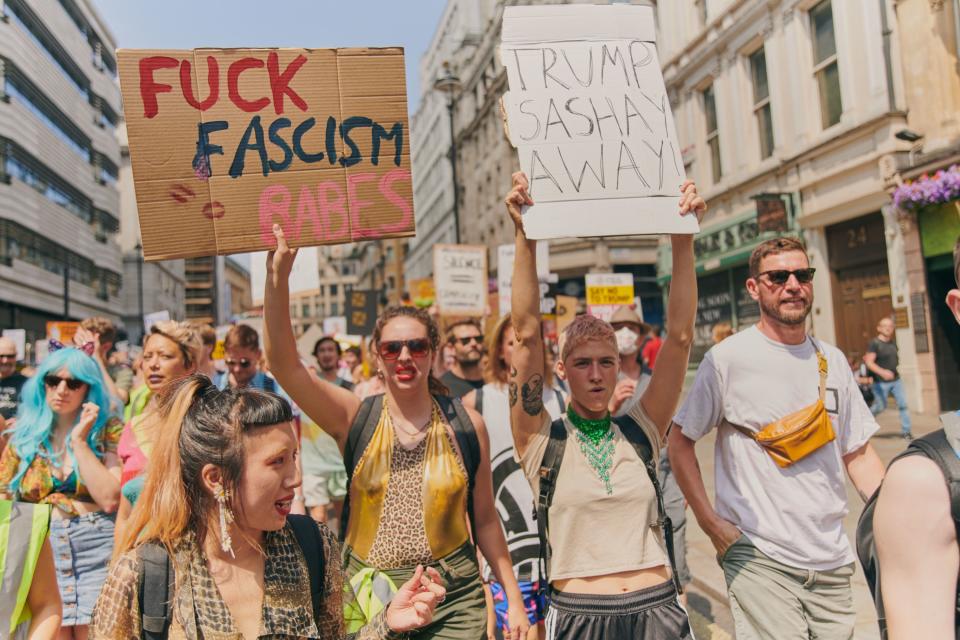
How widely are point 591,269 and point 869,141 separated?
1433cm

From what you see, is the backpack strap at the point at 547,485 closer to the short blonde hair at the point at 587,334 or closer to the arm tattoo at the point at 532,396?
the arm tattoo at the point at 532,396

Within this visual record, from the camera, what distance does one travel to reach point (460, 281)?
1191 centimetres

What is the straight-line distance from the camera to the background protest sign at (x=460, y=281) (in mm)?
11797

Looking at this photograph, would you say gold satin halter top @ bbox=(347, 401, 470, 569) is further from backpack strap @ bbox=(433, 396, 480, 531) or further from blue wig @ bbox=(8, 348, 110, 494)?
blue wig @ bbox=(8, 348, 110, 494)

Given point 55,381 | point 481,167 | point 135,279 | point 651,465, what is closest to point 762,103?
point 651,465

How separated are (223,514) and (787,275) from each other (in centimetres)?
250

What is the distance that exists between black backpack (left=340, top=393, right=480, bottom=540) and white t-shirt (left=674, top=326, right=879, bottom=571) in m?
0.97

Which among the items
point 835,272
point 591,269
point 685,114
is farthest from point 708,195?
point 591,269

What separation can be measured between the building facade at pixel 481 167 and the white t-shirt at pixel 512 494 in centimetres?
1991

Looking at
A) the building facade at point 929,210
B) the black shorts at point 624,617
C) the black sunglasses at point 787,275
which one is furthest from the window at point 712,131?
the black shorts at point 624,617

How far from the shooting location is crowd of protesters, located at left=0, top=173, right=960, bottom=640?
1.98 metres

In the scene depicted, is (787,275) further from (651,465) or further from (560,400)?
(560,400)

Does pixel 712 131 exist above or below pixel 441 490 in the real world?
above

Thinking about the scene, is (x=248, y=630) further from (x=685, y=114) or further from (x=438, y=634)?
(x=685, y=114)
